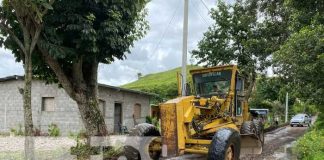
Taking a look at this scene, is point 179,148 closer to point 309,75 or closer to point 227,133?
point 227,133

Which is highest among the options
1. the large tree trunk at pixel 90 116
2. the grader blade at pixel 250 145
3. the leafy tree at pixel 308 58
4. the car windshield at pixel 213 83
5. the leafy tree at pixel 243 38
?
the leafy tree at pixel 243 38

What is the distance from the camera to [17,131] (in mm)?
25234

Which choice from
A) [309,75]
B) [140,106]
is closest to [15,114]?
[140,106]

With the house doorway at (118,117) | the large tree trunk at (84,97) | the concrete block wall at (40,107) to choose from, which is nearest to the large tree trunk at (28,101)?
the large tree trunk at (84,97)

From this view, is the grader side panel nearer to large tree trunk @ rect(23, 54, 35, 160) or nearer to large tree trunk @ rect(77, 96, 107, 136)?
large tree trunk @ rect(77, 96, 107, 136)

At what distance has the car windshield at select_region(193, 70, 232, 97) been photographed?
494 inches

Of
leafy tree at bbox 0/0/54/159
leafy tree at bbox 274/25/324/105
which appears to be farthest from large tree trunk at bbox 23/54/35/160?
leafy tree at bbox 274/25/324/105

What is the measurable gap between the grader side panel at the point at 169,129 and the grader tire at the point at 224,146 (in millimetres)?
903

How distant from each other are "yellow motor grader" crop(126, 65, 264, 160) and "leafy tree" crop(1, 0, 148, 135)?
1988mm

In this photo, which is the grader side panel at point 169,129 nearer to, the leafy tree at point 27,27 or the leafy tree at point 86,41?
the leafy tree at point 86,41

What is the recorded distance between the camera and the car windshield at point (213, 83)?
41.1 feet

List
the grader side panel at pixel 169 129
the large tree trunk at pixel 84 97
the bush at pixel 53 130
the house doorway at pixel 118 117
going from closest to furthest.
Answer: the grader side panel at pixel 169 129
the large tree trunk at pixel 84 97
the bush at pixel 53 130
the house doorway at pixel 118 117

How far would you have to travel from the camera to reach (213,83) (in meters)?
12.9

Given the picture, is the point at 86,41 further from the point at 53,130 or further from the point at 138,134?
the point at 53,130
